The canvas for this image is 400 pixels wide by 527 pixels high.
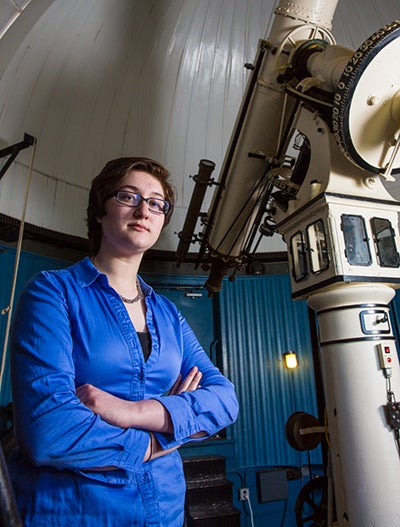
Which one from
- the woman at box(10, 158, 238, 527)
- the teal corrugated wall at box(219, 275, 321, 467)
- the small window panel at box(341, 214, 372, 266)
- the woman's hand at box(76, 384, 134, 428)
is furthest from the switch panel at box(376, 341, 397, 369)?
the teal corrugated wall at box(219, 275, 321, 467)

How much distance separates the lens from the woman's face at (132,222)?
3.89ft

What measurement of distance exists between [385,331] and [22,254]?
446cm

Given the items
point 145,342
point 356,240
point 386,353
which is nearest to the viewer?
point 145,342

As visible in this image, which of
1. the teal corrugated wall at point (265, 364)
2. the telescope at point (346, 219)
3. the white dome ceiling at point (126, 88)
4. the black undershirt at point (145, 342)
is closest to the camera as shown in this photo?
the black undershirt at point (145, 342)

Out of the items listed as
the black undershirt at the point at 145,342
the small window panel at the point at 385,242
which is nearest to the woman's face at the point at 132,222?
the black undershirt at the point at 145,342

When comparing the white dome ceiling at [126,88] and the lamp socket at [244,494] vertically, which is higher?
the white dome ceiling at [126,88]

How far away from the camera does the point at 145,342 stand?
111 centimetres

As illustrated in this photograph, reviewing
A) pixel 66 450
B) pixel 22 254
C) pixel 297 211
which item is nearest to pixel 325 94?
pixel 297 211

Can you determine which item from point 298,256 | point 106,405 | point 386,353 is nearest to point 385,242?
point 298,256

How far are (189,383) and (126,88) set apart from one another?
19.7 ft

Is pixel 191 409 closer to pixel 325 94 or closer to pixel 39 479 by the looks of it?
pixel 39 479

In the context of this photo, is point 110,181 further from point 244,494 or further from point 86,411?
point 244,494

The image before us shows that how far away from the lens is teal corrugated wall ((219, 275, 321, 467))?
558 centimetres

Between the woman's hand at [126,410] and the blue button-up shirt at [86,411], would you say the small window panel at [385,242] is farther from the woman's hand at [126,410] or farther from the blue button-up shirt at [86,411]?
the woman's hand at [126,410]
